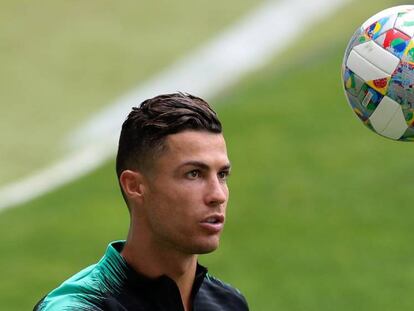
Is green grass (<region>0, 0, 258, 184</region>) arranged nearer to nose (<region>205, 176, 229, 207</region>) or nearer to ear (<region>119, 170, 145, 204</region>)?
ear (<region>119, 170, 145, 204</region>)

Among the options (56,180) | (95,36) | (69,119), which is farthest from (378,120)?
(95,36)

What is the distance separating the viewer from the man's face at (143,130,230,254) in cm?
481

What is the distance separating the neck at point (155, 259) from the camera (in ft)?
16.3

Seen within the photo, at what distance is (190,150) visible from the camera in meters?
4.91

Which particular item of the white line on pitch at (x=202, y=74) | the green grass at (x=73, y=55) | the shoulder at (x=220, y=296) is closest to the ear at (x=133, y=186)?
the shoulder at (x=220, y=296)

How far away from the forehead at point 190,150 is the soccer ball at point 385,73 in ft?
6.00

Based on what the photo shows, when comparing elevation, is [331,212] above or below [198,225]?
above

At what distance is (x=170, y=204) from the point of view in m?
4.86

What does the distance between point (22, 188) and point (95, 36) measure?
595 centimetres

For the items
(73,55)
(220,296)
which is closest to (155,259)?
(220,296)

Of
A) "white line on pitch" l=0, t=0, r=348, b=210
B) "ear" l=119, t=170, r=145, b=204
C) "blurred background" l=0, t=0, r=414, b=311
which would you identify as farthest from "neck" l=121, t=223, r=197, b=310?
"white line on pitch" l=0, t=0, r=348, b=210

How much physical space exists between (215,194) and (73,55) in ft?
58.8

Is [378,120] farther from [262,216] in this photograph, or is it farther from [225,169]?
[262,216]

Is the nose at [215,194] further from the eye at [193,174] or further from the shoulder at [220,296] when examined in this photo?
the shoulder at [220,296]
